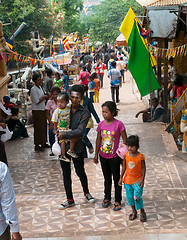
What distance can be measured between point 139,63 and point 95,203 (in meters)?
4.92

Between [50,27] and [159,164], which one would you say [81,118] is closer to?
[159,164]

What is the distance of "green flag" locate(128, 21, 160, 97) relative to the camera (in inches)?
357

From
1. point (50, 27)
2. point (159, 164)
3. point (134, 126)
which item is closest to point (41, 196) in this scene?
point (159, 164)

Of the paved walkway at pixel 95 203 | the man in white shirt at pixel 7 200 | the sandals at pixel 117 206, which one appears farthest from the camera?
the sandals at pixel 117 206

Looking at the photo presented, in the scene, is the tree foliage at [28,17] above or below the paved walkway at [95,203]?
above

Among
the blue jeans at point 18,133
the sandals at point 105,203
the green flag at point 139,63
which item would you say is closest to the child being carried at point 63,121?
the sandals at point 105,203

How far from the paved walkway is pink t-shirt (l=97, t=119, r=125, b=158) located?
0.80 metres

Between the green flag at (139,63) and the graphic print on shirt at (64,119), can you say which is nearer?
the graphic print on shirt at (64,119)

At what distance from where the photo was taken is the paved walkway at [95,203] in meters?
4.41

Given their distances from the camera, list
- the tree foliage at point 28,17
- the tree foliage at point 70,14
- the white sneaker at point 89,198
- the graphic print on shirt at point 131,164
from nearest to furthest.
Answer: the graphic print on shirt at point 131,164 → the white sneaker at point 89,198 → the tree foliage at point 28,17 → the tree foliage at point 70,14

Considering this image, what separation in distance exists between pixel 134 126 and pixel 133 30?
250 centimetres

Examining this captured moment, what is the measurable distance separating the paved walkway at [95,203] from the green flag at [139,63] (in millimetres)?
1924

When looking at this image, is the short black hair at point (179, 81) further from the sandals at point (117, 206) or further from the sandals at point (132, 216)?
the sandals at point (132, 216)

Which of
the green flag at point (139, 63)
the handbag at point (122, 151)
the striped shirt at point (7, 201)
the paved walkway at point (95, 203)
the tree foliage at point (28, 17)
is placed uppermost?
the tree foliage at point (28, 17)
